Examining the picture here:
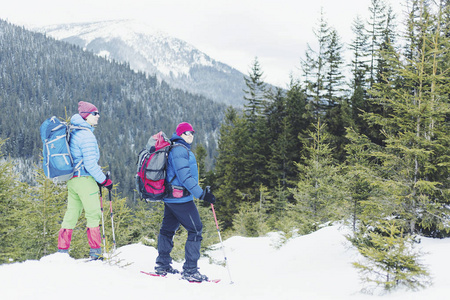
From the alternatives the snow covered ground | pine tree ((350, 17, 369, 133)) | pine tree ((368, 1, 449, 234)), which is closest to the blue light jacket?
the snow covered ground

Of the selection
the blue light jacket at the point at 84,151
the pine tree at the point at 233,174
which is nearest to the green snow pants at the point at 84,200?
the blue light jacket at the point at 84,151

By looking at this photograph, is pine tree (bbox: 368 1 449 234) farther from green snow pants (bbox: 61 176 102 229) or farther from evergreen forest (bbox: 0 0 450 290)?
green snow pants (bbox: 61 176 102 229)

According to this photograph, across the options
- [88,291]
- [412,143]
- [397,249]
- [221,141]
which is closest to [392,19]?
[221,141]

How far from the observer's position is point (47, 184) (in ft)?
25.2

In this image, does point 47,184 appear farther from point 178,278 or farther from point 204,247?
point 204,247

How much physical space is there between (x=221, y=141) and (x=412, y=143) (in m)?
30.0

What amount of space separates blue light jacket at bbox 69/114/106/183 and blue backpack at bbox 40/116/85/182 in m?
0.10

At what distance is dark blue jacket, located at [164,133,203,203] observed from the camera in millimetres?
4531

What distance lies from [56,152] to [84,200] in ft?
2.68

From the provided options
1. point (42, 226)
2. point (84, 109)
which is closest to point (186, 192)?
point (84, 109)

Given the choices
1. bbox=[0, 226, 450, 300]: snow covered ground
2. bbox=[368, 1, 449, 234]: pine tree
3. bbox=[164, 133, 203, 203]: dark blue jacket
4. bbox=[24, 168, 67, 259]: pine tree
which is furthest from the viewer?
bbox=[24, 168, 67, 259]: pine tree

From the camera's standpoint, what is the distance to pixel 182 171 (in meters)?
4.54

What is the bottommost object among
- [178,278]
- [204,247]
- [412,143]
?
[204,247]

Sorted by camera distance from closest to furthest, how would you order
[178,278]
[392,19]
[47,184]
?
[178,278], [47,184], [392,19]
